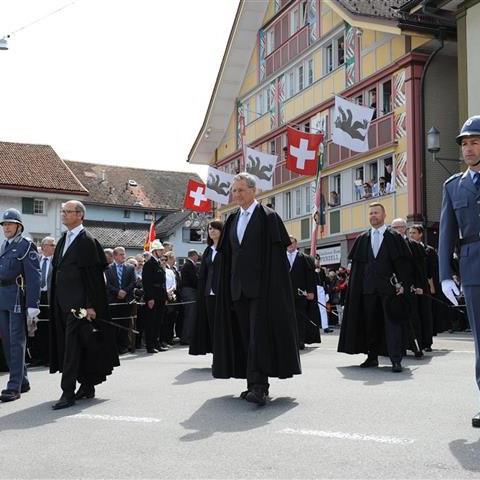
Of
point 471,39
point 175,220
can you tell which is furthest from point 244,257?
point 175,220

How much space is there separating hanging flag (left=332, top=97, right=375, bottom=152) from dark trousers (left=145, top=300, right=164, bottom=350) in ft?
37.6

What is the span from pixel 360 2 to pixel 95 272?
2810cm

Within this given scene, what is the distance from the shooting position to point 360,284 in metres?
10.9

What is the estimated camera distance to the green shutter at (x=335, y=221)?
35.7m

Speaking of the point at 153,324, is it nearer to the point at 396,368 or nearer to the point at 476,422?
the point at 396,368

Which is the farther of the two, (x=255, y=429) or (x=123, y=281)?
(x=123, y=281)

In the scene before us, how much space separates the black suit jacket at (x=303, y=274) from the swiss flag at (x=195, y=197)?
22445mm

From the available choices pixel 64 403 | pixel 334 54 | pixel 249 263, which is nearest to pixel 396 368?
pixel 249 263

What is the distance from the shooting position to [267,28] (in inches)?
1704

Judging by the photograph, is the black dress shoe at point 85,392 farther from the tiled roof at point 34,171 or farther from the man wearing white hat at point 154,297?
the tiled roof at point 34,171

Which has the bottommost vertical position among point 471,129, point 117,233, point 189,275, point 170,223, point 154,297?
point 154,297

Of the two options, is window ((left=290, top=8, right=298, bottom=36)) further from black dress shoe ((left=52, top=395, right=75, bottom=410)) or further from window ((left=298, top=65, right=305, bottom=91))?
black dress shoe ((left=52, top=395, right=75, bottom=410))

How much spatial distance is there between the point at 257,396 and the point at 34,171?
56.6 metres

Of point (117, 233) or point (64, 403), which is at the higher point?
point (117, 233)
